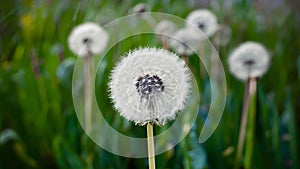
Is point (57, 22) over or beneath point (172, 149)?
over

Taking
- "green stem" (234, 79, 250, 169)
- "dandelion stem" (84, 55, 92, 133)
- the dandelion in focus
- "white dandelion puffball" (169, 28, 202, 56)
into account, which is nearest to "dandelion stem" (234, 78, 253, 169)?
"green stem" (234, 79, 250, 169)

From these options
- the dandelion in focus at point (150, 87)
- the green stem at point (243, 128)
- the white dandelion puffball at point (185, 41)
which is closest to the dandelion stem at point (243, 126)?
the green stem at point (243, 128)

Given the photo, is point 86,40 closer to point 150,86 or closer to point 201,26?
point 201,26

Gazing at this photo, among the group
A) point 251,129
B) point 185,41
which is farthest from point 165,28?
point 251,129

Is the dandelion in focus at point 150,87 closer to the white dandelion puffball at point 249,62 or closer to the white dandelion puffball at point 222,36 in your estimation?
the white dandelion puffball at point 249,62

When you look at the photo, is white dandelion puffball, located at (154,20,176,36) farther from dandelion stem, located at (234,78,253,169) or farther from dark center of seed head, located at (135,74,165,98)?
dark center of seed head, located at (135,74,165,98)

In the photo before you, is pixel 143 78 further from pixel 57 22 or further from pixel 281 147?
pixel 57 22

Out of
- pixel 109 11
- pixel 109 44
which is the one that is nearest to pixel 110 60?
pixel 109 44
